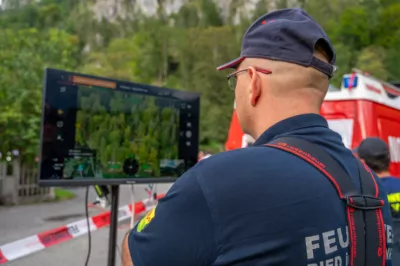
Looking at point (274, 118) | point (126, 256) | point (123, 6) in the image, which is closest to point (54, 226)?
point (126, 256)

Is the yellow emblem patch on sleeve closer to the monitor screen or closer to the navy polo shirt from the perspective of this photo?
the navy polo shirt

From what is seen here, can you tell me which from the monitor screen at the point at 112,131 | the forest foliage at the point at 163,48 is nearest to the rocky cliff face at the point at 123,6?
the forest foliage at the point at 163,48

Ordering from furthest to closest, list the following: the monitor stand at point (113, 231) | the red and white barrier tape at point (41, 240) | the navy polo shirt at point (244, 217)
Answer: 1. the red and white barrier tape at point (41, 240)
2. the monitor stand at point (113, 231)
3. the navy polo shirt at point (244, 217)

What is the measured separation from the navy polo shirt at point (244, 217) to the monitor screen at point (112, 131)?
4.58 feet

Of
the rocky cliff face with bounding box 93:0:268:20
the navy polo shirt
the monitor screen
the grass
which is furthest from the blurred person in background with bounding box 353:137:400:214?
the rocky cliff face with bounding box 93:0:268:20

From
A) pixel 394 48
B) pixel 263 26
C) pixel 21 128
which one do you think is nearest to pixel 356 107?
pixel 263 26

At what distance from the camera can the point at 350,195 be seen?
125 cm

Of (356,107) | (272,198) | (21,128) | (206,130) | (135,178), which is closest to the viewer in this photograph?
(272,198)

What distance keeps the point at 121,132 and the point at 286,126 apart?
63.8 inches

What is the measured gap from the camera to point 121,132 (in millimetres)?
2762

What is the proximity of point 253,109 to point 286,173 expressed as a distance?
0.97 ft

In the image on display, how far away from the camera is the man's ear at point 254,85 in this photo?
134cm

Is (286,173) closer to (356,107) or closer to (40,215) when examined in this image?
(356,107)

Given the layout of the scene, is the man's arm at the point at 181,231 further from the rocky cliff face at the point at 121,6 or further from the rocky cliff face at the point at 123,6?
the rocky cliff face at the point at 123,6
